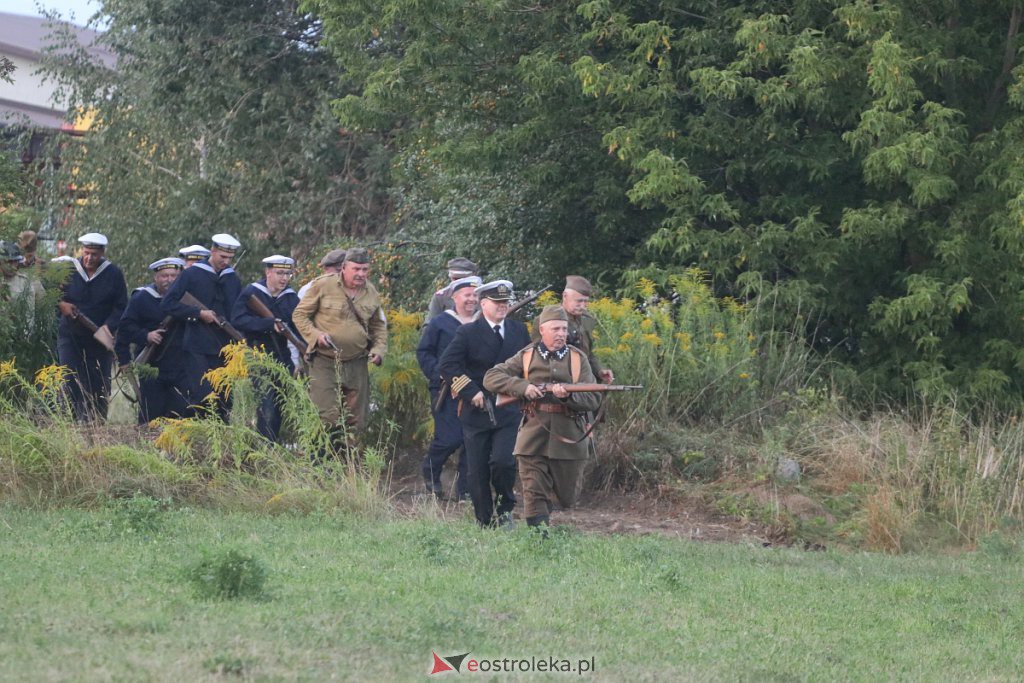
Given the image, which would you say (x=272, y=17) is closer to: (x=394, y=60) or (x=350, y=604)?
(x=394, y=60)

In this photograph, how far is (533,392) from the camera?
9.94 meters

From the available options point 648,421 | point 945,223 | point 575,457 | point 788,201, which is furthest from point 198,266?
point 945,223

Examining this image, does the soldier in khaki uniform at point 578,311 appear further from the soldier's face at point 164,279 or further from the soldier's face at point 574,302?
the soldier's face at point 164,279

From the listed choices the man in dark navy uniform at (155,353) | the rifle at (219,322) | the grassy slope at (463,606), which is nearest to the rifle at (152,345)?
the man in dark navy uniform at (155,353)

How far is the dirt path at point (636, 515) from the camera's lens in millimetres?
11711

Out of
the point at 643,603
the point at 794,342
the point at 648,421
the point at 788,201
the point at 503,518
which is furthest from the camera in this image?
the point at 788,201

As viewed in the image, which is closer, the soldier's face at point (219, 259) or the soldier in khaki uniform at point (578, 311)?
the soldier in khaki uniform at point (578, 311)

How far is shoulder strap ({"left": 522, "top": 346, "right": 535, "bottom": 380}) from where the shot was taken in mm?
10195

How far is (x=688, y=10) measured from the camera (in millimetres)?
17484

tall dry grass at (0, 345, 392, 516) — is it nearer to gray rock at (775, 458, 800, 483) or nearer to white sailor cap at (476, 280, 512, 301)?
white sailor cap at (476, 280, 512, 301)

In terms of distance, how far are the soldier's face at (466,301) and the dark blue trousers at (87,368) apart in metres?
3.80

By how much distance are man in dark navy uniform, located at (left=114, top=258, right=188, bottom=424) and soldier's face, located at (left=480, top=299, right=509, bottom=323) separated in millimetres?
4474

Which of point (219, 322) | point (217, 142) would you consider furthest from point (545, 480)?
point (217, 142)

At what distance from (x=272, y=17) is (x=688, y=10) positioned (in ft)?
36.6
